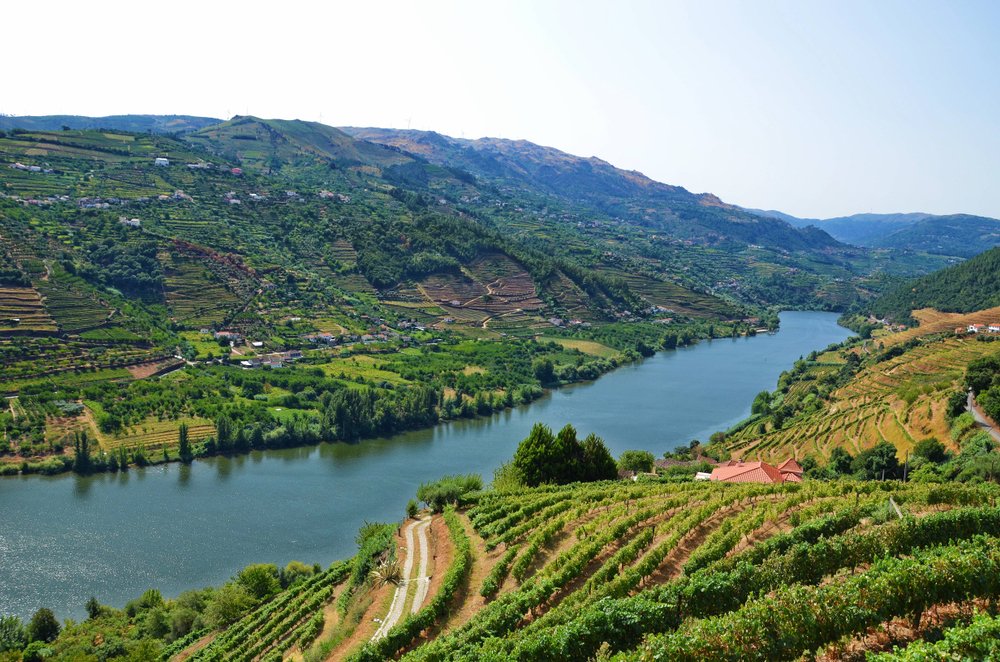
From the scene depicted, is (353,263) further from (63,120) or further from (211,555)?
(63,120)

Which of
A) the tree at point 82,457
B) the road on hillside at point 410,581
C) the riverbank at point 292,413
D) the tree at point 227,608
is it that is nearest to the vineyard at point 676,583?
the road on hillside at point 410,581

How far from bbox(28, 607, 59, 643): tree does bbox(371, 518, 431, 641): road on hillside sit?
12307 mm

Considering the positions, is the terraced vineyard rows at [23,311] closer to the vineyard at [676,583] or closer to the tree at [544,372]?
the tree at [544,372]

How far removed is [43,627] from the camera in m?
23.0

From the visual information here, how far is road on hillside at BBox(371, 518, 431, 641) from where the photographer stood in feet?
53.3

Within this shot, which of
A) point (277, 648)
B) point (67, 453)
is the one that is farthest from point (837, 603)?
point (67, 453)

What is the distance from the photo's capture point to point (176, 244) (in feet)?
226

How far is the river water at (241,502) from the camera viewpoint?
1104 inches

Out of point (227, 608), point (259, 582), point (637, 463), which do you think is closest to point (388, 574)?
point (227, 608)

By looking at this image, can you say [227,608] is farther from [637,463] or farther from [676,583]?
[637,463]

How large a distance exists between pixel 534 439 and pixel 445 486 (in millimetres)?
4021

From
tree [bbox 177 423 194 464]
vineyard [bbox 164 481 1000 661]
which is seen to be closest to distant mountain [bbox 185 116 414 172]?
tree [bbox 177 423 194 464]

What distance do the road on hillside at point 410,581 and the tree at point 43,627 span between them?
12.3 metres

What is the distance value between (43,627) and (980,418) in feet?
118
